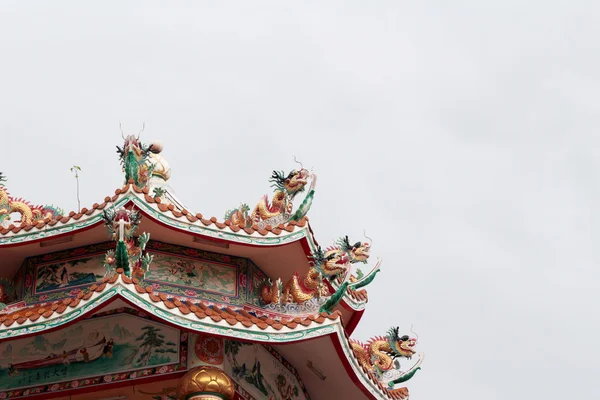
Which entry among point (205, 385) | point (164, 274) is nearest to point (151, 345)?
point (205, 385)

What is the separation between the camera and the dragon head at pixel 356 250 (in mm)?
18719

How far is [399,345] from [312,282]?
7.33 ft

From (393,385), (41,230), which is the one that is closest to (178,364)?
(41,230)

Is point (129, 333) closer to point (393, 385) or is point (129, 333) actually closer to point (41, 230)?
point (41, 230)

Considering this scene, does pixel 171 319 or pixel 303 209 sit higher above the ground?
pixel 303 209

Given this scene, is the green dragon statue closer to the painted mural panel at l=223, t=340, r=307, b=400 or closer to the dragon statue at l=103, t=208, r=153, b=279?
the dragon statue at l=103, t=208, r=153, b=279

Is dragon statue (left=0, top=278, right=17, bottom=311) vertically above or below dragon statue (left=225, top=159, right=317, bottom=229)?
below

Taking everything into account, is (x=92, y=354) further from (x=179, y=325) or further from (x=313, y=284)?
(x=313, y=284)

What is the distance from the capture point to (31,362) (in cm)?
1650

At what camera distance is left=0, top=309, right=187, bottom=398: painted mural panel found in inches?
636

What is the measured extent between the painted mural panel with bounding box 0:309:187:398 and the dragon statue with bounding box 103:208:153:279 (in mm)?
694

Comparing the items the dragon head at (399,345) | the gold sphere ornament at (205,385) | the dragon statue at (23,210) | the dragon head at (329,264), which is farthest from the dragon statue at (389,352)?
the dragon statue at (23,210)

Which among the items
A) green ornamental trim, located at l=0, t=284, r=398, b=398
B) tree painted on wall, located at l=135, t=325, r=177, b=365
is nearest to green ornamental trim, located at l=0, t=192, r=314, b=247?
tree painted on wall, located at l=135, t=325, r=177, b=365

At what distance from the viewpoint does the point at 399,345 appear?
18.9 meters
